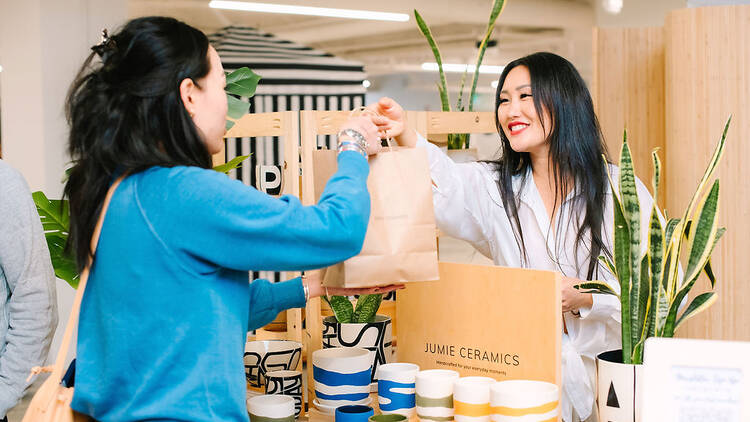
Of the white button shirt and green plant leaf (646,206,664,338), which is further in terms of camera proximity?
the white button shirt

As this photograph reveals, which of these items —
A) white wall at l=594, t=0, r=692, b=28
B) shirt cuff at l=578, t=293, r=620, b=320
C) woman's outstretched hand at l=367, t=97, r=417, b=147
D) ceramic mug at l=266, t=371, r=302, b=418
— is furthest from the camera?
white wall at l=594, t=0, r=692, b=28

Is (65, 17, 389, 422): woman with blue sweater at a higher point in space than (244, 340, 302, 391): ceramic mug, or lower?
higher

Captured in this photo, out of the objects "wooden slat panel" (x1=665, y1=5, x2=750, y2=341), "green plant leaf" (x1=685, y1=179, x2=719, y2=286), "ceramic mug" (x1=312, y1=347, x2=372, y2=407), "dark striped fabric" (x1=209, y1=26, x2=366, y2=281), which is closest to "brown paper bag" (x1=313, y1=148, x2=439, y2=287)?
"ceramic mug" (x1=312, y1=347, x2=372, y2=407)

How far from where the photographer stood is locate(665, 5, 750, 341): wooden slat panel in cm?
274

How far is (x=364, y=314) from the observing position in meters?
1.94

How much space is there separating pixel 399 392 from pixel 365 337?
343 mm

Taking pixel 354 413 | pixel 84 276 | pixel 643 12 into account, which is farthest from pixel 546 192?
pixel 643 12

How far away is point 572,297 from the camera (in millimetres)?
1803

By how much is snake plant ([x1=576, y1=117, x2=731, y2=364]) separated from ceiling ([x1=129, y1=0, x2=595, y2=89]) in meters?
6.26

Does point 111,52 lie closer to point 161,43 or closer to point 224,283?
point 161,43

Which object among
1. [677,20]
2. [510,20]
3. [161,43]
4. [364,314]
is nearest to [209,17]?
[510,20]

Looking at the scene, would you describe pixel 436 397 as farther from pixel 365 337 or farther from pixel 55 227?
pixel 55 227

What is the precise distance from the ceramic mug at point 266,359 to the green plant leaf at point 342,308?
0.42ft

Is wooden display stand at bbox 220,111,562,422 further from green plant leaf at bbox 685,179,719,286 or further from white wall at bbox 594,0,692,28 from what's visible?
white wall at bbox 594,0,692,28
